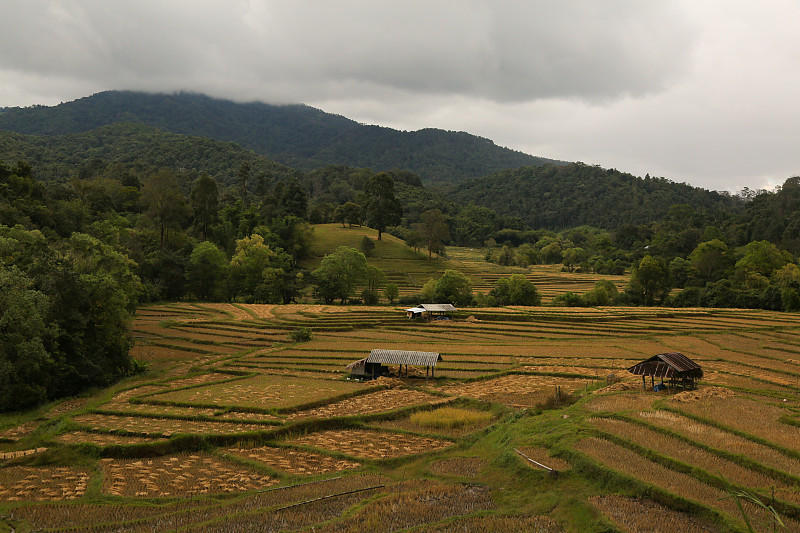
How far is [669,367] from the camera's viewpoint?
2391cm

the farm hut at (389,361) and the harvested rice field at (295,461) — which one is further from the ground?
the farm hut at (389,361)

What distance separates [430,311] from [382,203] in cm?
4674

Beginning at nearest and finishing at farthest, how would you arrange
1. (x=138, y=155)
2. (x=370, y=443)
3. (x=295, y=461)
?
(x=295, y=461) < (x=370, y=443) < (x=138, y=155)

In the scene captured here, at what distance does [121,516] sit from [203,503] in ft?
6.06

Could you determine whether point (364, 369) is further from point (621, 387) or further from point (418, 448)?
point (621, 387)

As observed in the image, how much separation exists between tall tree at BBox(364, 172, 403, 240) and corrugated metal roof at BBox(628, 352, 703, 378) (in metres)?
74.9

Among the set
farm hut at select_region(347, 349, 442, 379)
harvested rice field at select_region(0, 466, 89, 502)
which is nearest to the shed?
farm hut at select_region(347, 349, 442, 379)

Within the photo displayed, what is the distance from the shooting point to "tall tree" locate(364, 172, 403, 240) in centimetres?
9631

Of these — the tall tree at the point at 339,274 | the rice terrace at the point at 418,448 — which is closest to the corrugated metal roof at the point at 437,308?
the tall tree at the point at 339,274

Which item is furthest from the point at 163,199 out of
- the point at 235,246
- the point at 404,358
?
the point at 404,358

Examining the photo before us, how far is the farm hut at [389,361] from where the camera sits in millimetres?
28797

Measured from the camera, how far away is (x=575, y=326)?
47656mm

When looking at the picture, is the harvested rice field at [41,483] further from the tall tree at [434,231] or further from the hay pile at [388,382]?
the tall tree at [434,231]

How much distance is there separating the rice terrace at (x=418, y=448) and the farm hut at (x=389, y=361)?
2.82 feet
